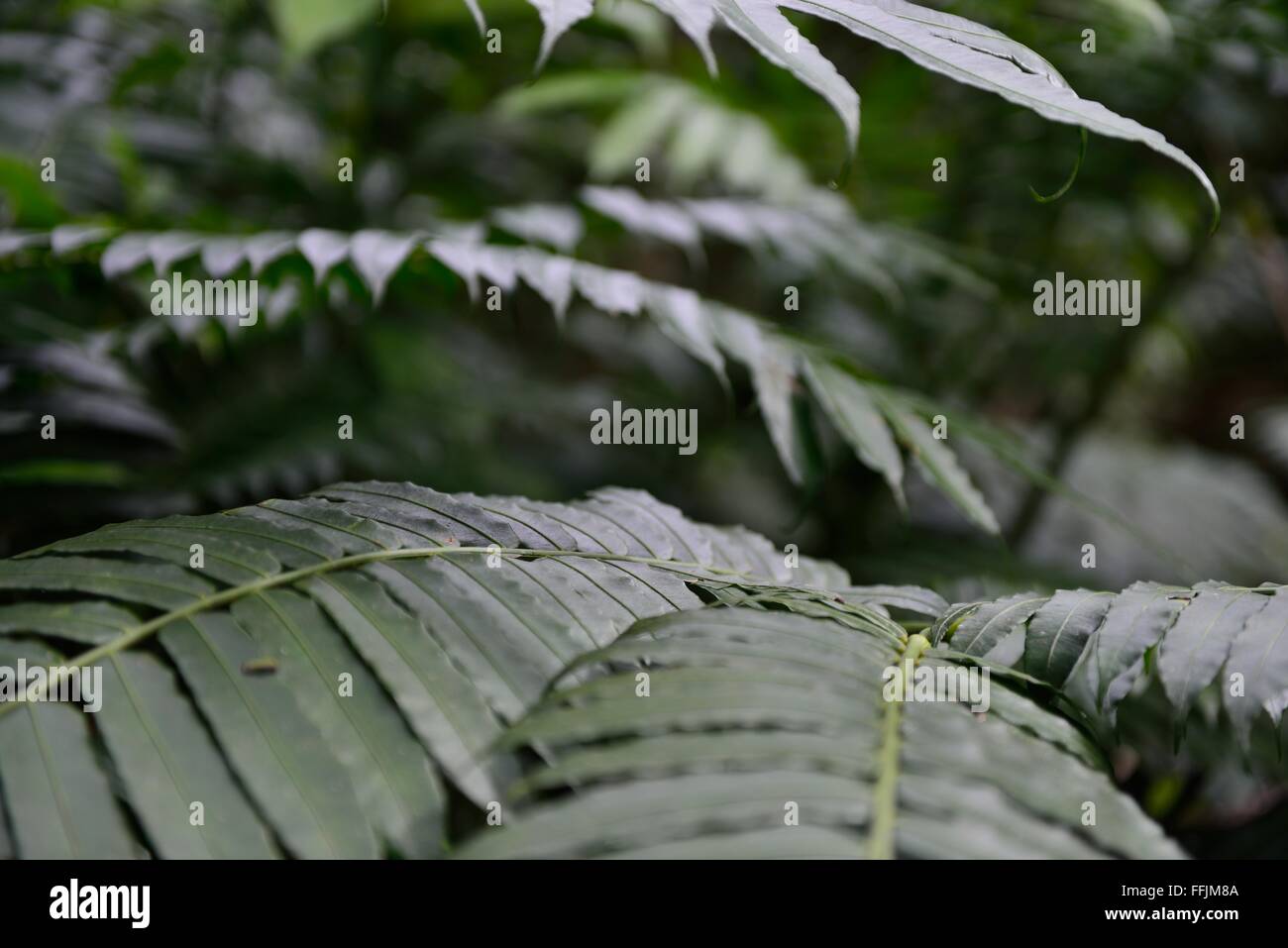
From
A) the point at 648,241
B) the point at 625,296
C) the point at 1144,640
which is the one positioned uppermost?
the point at 648,241

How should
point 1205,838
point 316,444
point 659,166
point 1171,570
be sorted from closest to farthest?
point 1205,838, point 316,444, point 1171,570, point 659,166

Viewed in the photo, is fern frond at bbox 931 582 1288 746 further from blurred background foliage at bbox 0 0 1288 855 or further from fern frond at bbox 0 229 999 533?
Answer: blurred background foliage at bbox 0 0 1288 855

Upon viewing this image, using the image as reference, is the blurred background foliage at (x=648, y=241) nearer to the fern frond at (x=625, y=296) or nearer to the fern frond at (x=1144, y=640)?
the fern frond at (x=625, y=296)

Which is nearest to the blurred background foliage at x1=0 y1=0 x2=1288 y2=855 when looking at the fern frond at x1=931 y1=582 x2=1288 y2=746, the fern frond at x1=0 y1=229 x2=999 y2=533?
the fern frond at x1=0 y1=229 x2=999 y2=533

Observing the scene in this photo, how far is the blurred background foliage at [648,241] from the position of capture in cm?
107

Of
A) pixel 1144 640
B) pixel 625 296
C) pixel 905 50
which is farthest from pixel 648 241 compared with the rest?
pixel 1144 640

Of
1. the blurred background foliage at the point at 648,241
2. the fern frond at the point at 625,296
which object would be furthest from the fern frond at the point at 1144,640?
the blurred background foliage at the point at 648,241

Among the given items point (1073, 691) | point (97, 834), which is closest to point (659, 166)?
point (1073, 691)

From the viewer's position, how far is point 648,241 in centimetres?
178

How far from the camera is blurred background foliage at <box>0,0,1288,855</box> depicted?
3.50 feet

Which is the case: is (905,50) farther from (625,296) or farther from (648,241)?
(648,241)

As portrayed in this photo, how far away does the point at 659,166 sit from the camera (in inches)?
104

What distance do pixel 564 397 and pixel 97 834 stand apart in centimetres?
144
